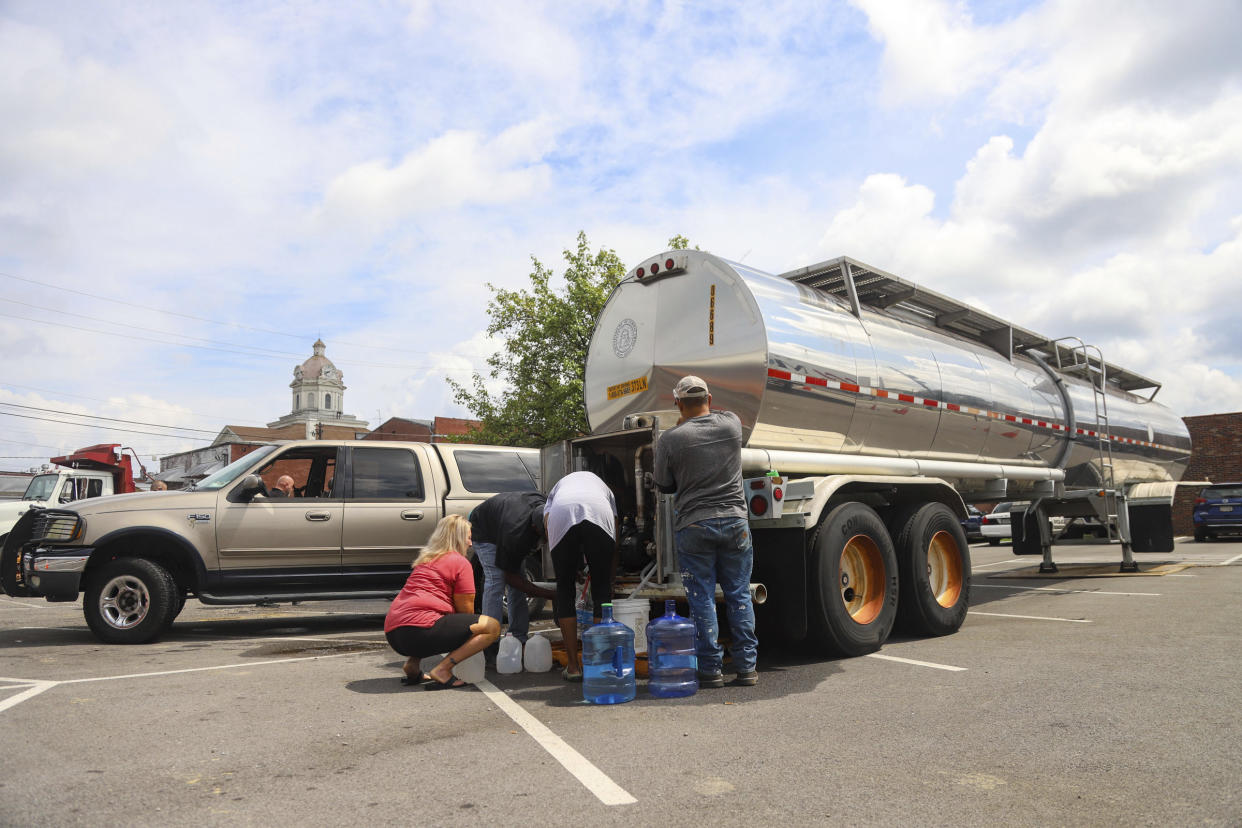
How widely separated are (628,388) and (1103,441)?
25.9 feet

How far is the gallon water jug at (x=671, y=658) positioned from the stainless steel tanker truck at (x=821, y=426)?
0.66 metres

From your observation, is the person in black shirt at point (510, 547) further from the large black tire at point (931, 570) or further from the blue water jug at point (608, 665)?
the large black tire at point (931, 570)

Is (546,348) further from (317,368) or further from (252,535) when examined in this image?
(317,368)

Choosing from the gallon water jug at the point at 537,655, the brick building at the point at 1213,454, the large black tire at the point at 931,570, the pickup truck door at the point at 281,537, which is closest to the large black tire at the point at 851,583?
the large black tire at the point at 931,570

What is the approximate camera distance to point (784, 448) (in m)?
6.57

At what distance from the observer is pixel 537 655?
5996 millimetres

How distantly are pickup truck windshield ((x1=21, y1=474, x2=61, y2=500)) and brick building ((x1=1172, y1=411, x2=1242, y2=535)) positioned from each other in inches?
1212

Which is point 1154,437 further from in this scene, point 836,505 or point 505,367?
point 505,367

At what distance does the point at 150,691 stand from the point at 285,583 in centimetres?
280

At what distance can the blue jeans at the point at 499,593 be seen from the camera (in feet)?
19.9

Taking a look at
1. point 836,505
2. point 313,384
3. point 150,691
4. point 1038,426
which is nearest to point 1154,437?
point 1038,426

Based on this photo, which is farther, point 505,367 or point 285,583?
point 505,367

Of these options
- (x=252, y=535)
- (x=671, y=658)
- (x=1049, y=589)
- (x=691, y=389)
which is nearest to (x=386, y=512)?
(x=252, y=535)

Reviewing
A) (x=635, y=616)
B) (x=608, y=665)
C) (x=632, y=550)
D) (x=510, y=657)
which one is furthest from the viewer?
(x=632, y=550)
